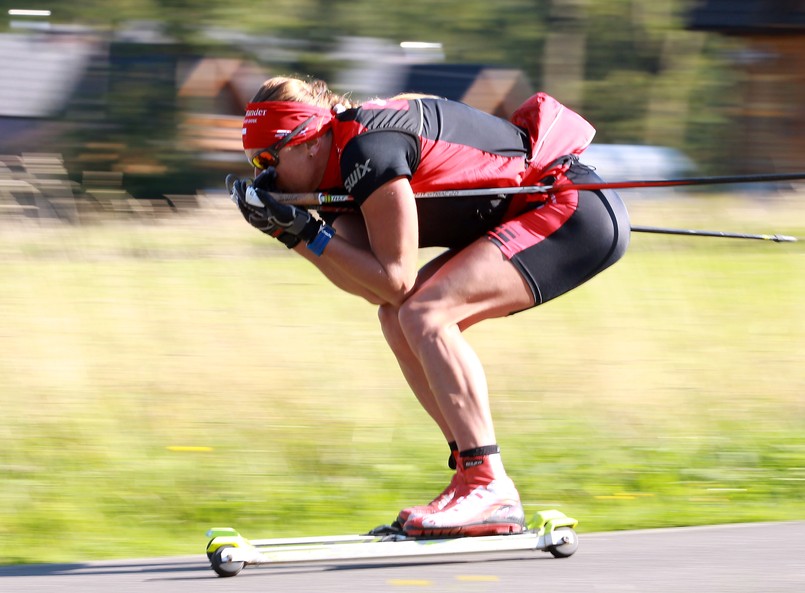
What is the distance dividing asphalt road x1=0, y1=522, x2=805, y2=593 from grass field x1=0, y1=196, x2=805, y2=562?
1.21 ft

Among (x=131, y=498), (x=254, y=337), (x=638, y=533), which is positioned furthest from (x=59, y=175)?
(x=638, y=533)

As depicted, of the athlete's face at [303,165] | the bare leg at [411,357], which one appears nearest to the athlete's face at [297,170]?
the athlete's face at [303,165]

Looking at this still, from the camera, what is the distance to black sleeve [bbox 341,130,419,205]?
3576mm

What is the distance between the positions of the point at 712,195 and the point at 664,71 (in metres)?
7.78

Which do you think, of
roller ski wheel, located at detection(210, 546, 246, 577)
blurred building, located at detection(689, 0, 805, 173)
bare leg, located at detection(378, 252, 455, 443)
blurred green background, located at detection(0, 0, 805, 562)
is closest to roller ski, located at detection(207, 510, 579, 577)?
roller ski wheel, located at detection(210, 546, 246, 577)

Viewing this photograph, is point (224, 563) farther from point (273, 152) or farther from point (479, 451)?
point (273, 152)

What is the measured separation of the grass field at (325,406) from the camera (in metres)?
4.65

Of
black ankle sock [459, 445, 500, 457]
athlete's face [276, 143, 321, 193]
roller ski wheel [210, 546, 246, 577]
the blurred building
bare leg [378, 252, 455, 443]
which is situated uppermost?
athlete's face [276, 143, 321, 193]

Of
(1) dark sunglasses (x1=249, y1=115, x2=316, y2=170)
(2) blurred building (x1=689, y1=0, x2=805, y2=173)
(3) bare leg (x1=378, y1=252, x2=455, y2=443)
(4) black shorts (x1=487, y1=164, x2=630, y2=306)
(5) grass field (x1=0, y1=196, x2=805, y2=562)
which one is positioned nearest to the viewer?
(1) dark sunglasses (x1=249, y1=115, x2=316, y2=170)

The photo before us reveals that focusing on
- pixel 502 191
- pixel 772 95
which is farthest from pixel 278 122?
pixel 772 95

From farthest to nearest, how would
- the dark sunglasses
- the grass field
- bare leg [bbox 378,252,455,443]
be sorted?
the grass field
bare leg [bbox 378,252,455,443]
the dark sunglasses

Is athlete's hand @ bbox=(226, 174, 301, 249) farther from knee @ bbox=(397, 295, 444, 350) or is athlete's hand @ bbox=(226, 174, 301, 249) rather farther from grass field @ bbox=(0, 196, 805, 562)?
grass field @ bbox=(0, 196, 805, 562)

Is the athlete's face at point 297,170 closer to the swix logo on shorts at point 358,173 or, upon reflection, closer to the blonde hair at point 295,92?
the blonde hair at point 295,92

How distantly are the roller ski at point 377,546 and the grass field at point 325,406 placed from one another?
60 cm
